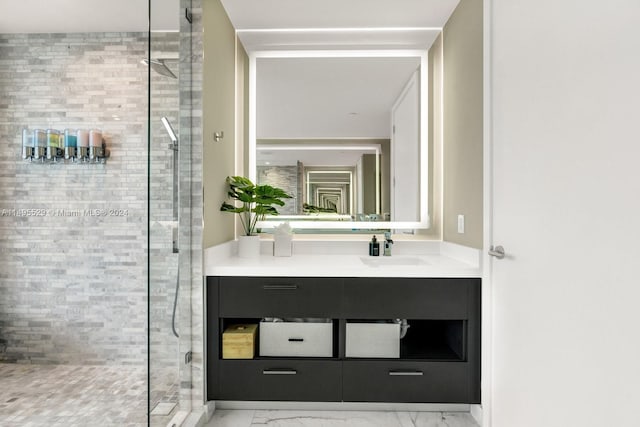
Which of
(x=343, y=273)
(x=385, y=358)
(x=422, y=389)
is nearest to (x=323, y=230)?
(x=343, y=273)

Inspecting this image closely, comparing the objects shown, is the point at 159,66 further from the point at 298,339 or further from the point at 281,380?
the point at 281,380

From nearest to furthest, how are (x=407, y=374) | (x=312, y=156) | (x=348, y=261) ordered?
(x=407, y=374) → (x=348, y=261) → (x=312, y=156)

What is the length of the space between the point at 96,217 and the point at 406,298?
1649mm

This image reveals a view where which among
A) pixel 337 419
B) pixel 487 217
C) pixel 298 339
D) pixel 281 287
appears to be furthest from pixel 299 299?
pixel 487 217

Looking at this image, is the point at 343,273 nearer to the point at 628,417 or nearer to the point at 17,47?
the point at 628,417

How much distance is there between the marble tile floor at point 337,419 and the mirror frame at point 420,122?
1167 mm

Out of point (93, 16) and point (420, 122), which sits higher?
point (93, 16)

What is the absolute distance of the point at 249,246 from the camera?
7.82 ft

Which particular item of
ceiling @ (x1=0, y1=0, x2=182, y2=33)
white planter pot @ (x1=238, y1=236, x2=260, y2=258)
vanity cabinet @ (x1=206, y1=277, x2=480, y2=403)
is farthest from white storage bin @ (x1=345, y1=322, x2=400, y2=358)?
ceiling @ (x1=0, y1=0, x2=182, y2=33)

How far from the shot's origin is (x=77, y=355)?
188 centimetres

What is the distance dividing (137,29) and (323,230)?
1616mm

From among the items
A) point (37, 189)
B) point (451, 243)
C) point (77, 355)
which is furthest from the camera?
point (451, 243)

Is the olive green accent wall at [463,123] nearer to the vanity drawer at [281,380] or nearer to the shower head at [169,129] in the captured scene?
the vanity drawer at [281,380]

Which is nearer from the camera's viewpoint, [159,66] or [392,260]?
[159,66]
